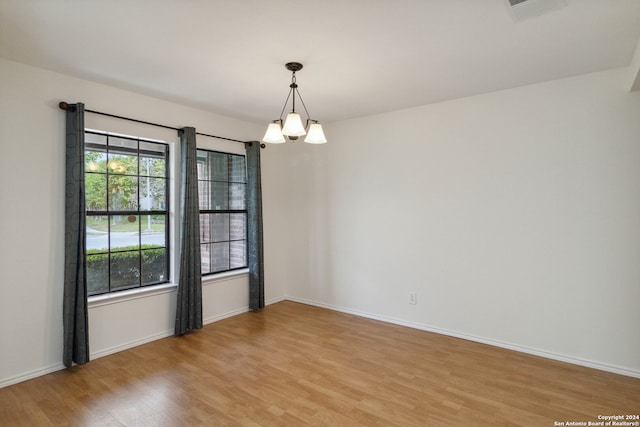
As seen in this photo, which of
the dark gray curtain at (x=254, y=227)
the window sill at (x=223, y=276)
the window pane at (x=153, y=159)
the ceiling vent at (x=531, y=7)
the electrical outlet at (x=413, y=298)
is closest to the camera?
the ceiling vent at (x=531, y=7)

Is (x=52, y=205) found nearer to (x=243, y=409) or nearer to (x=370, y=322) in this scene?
(x=243, y=409)

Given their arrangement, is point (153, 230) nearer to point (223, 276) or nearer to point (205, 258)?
point (205, 258)

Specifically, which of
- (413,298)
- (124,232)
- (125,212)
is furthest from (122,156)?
(413,298)

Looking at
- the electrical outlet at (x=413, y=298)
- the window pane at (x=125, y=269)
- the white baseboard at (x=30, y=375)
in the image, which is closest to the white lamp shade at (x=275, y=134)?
the window pane at (x=125, y=269)

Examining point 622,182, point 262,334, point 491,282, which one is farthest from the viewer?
point 262,334

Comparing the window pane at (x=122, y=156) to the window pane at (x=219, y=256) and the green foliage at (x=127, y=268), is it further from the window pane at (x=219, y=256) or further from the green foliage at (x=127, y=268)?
the window pane at (x=219, y=256)

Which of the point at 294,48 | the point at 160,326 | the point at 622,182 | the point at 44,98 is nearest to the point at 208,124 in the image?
the point at 44,98

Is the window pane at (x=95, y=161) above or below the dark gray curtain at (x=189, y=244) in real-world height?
above

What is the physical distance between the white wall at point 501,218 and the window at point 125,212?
2128 mm

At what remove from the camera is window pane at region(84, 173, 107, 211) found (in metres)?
3.33

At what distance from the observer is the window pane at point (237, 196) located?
A: 4641 mm

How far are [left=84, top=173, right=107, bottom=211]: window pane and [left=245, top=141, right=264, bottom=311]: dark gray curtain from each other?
5.61ft

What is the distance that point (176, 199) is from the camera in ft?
12.8

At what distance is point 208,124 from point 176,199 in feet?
3.37
